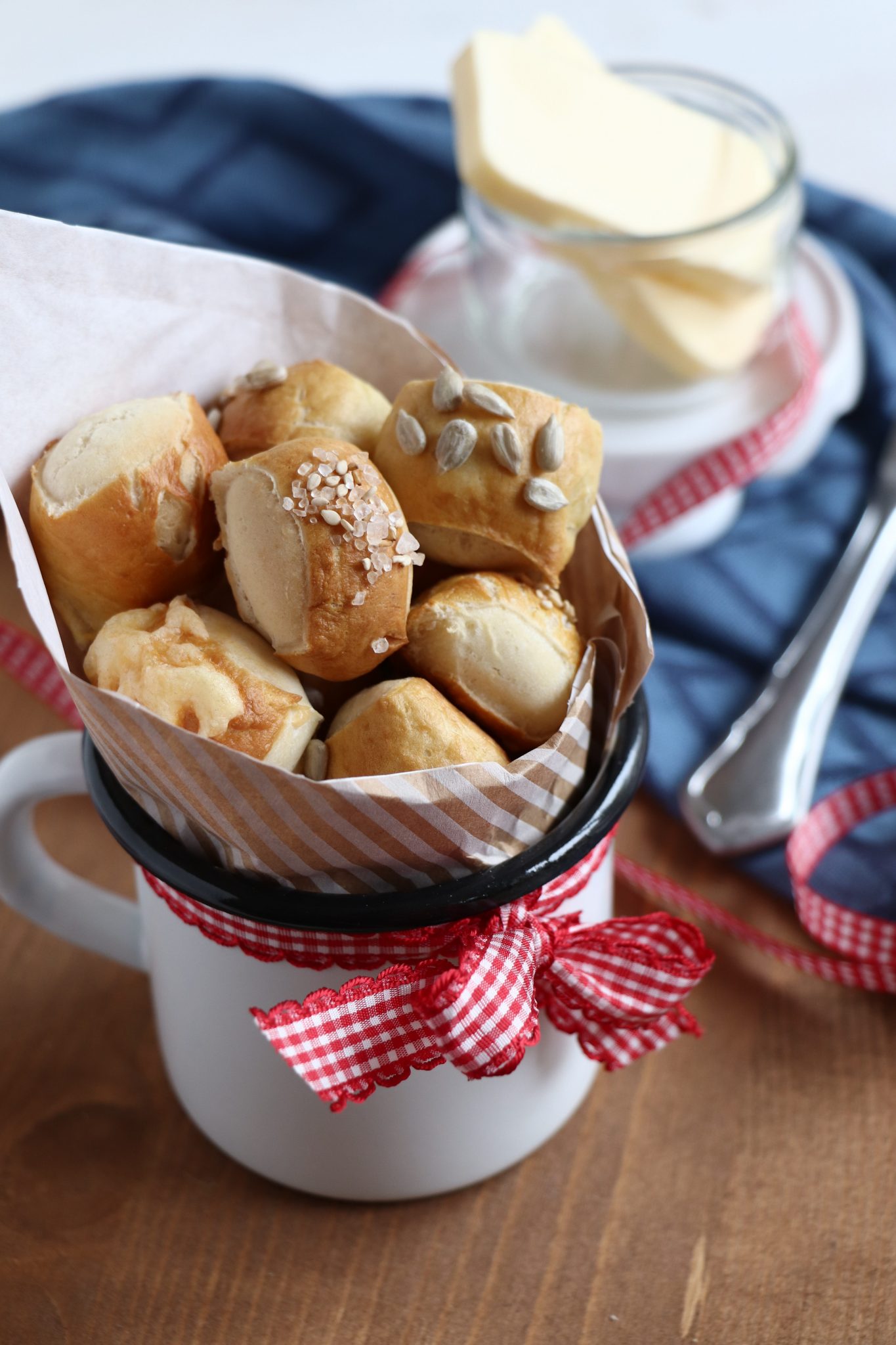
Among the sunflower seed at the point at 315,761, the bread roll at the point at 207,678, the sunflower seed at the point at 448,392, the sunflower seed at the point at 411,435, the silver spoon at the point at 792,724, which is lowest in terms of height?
the silver spoon at the point at 792,724

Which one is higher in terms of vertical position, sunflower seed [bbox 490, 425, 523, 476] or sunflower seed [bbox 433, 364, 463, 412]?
sunflower seed [bbox 433, 364, 463, 412]

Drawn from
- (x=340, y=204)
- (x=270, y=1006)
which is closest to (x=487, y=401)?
(x=270, y=1006)

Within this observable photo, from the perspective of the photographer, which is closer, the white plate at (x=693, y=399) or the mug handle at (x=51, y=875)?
the mug handle at (x=51, y=875)

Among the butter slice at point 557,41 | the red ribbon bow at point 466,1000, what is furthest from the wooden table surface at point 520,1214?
the butter slice at point 557,41

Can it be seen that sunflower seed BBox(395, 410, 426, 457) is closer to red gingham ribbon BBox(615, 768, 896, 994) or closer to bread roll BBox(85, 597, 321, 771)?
bread roll BBox(85, 597, 321, 771)

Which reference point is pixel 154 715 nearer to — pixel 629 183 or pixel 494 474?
pixel 494 474

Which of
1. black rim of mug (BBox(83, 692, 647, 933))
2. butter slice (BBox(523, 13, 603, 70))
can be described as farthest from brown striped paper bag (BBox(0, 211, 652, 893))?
butter slice (BBox(523, 13, 603, 70))

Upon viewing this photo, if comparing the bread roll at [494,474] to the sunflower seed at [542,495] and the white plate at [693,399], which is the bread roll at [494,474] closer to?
the sunflower seed at [542,495]

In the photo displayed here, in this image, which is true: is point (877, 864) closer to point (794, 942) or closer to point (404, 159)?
point (794, 942)
